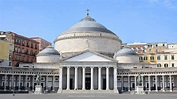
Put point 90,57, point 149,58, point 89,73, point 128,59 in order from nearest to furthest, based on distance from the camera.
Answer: point 90,57
point 89,73
point 128,59
point 149,58

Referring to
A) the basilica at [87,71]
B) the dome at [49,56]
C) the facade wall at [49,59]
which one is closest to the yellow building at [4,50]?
the basilica at [87,71]

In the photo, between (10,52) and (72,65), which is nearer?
(72,65)

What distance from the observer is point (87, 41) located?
88.8m

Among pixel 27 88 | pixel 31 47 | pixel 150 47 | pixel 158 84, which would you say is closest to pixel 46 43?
pixel 31 47

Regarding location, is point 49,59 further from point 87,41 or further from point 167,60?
point 167,60

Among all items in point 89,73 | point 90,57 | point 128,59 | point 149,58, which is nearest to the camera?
point 90,57

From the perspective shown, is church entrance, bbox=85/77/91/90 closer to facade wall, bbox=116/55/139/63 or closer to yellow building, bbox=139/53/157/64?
facade wall, bbox=116/55/139/63

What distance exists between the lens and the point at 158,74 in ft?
255

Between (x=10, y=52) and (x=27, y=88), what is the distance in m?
13.2

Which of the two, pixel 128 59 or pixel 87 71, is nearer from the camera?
pixel 87 71

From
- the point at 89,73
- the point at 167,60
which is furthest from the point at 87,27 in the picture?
the point at 167,60

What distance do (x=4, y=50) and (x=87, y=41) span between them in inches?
907

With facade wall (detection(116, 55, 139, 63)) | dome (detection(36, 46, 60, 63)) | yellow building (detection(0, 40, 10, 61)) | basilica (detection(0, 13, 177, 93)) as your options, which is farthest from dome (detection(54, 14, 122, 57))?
yellow building (detection(0, 40, 10, 61))

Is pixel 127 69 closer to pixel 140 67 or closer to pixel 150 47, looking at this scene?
pixel 140 67
